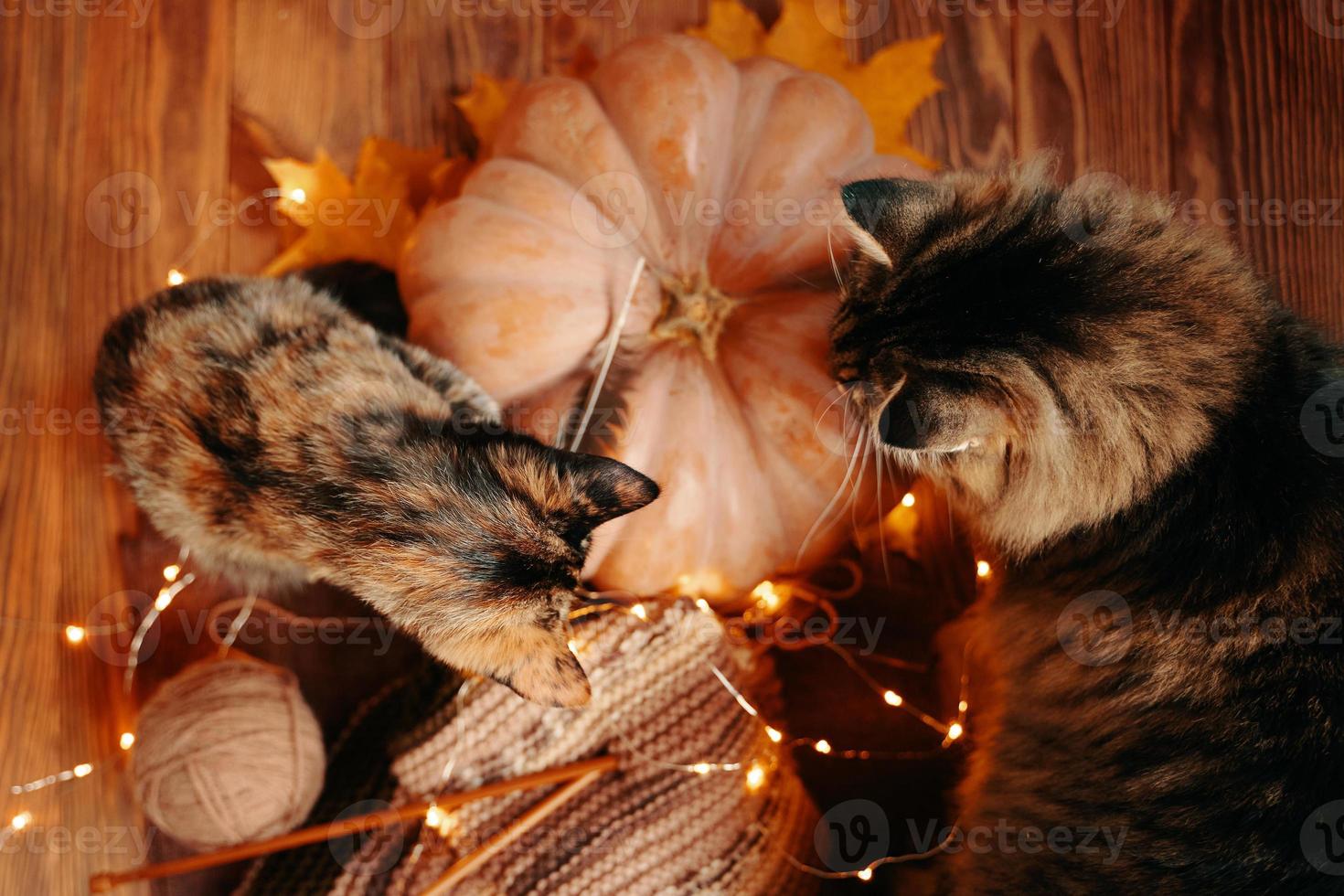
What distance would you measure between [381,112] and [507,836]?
63.2 inches

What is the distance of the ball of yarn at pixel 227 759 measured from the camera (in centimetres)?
156

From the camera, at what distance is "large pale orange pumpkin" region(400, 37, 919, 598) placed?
158 centimetres

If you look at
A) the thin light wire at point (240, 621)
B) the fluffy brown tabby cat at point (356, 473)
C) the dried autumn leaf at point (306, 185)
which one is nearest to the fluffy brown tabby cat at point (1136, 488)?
the fluffy brown tabby cat at point (356, 473)

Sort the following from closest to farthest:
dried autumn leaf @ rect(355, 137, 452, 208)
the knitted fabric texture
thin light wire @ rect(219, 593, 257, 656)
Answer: the knitted fabric texture
thin light wire @ rect(219, 593, 257, 656)
dried autumn leaf @ rect(355, 137, 452, 208)

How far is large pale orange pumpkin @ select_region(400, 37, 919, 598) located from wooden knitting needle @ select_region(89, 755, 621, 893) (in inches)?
15.1

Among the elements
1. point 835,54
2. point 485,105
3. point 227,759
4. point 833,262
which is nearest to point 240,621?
point 227,759

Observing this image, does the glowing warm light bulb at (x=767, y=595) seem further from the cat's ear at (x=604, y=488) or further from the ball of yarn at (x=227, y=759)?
the ball of yarn at (x=227, y=759)

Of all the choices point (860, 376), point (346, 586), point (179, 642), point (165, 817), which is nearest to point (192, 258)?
point (179, 642)

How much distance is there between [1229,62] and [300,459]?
2.19 metres

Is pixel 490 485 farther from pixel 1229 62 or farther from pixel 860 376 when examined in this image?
pixel 1229 62

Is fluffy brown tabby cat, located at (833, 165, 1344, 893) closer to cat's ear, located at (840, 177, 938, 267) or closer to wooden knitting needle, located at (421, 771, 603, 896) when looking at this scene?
cat's ear, located at (840, 177, 938, 267)

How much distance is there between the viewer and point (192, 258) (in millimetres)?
2049

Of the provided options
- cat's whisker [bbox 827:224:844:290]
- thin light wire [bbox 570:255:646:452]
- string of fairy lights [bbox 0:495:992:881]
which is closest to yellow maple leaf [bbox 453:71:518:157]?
thin light wire [bbox 570:255:646:452]

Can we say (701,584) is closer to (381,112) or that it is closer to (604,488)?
(604,488)
